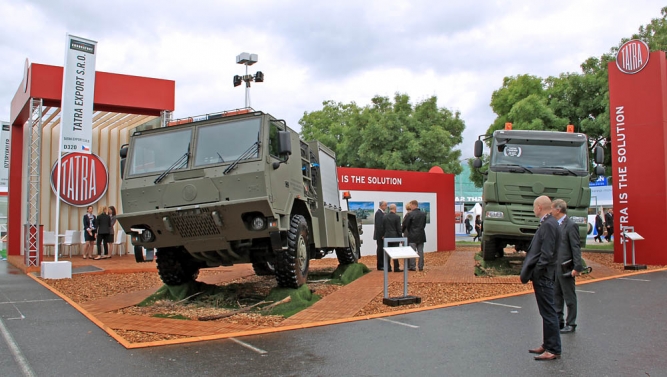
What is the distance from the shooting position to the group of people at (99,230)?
15.9 metres

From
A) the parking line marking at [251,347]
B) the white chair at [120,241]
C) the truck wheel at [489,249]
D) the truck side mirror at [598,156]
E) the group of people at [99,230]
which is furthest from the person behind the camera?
the white chair at [120,241]

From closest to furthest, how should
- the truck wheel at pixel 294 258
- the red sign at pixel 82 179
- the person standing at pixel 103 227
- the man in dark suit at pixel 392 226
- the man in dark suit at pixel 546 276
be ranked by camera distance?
1. the man in dark suit at pixel 546 276
2. the truck wheel at pixel 294 258
3. the man in dark suit at pixel 392 226
4. the person standing at pixel 103 227
5. the red sign at pixel 82 179

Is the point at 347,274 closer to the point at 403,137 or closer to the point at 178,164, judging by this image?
the point at 178,164

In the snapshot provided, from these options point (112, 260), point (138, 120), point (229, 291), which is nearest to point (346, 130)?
point (138, 120)

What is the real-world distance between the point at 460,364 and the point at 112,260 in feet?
43.7

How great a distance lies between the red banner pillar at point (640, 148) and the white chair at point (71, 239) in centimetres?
1520

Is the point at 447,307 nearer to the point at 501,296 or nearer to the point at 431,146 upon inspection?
the point at 501,296

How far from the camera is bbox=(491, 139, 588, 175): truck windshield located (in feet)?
39.8

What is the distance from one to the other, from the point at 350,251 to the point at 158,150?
541 cm

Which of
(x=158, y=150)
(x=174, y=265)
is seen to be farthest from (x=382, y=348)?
(x=158, y=150)

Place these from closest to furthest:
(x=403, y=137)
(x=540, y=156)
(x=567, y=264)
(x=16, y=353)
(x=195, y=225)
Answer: (x=16, y=353), (x=567, y=264), (x=195, y=225), (x=540, y=156), (x=403, y=137)

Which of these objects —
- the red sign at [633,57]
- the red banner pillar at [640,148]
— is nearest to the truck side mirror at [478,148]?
the red banner pillar at [640,148]

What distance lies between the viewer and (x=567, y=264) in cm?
663

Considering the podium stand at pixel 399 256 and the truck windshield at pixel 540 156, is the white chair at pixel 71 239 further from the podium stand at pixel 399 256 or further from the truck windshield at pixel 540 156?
the truck windshield at pixel 540 156
